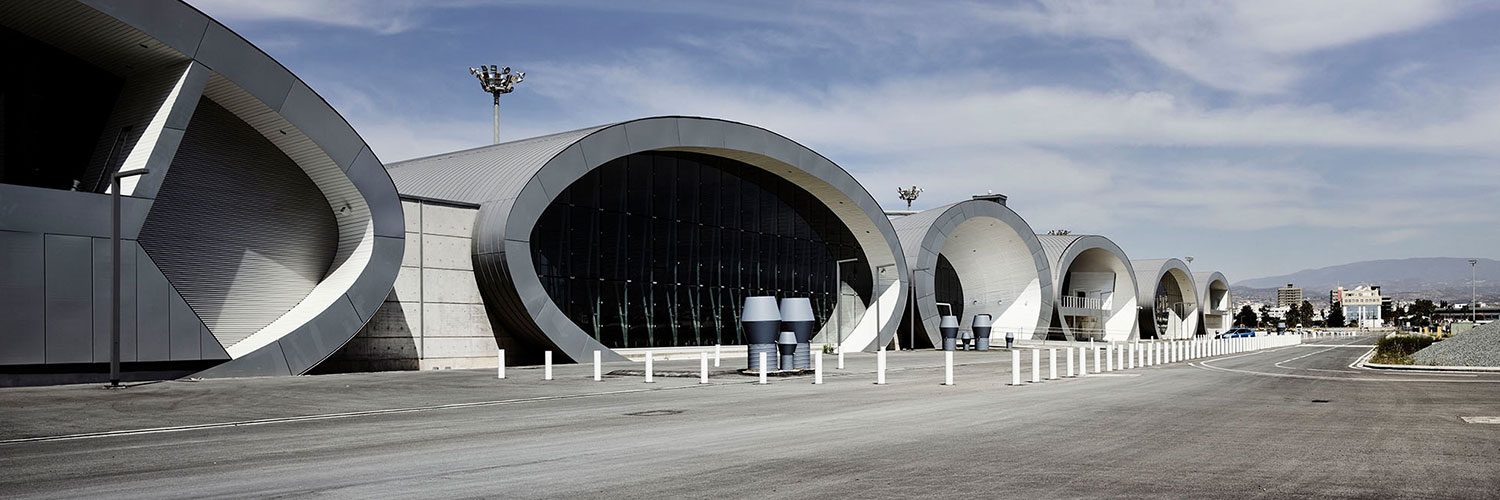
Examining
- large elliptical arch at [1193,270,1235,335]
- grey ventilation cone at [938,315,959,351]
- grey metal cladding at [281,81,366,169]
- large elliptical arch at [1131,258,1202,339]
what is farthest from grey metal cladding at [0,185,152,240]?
large elliptical arch at [1193,270,1235,335]

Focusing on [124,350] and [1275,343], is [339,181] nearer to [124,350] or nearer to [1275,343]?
[124,350]

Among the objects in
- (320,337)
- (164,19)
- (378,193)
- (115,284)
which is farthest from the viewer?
(378,193)

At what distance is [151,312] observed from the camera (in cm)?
2352

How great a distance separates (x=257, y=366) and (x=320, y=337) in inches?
72.1

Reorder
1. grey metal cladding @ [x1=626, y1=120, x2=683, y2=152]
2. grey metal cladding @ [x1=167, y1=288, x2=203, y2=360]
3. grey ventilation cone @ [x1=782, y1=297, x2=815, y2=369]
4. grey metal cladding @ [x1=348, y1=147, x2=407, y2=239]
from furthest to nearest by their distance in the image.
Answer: grey metal cladding @ [x1=626, y1=120, x2=683, y2=152], grey ventilation cone @ [x1=782, y1=297, x2=815, y2=369], grey metal cladding @ [x1=348, y1=147, x2=407, y2=239], grey metal cladding @ [x1=167, y1=288, x2=203, y2=360]

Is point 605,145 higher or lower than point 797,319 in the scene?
higher

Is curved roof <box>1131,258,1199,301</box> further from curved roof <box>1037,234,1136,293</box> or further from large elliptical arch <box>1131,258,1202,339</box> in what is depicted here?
curved roof <box>1037,234,1136,293</box>

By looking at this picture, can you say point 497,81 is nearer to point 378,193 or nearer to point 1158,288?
point 378,193

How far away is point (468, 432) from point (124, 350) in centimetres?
1352

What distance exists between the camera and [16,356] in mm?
21641

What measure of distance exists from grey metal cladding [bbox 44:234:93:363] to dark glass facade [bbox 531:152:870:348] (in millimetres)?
15058

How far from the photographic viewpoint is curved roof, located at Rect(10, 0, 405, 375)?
2373cm

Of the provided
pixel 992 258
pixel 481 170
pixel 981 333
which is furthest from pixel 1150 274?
pixel 481 170

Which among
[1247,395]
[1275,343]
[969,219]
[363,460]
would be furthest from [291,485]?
[1275,343]
